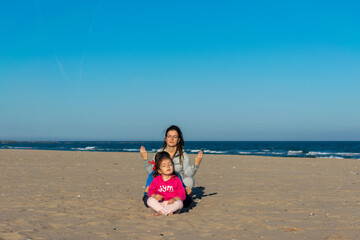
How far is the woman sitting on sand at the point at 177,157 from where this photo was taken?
6902 mm

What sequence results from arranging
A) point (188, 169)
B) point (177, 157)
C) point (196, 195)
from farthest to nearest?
point (196, 195) < point (177, 157) < point (188, 169)

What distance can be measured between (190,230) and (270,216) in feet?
5.77

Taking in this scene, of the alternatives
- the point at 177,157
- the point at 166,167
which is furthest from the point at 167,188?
the point at 177,157

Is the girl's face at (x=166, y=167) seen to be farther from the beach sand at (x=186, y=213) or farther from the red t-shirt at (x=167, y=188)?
the beach sand at (x=186, y=213)

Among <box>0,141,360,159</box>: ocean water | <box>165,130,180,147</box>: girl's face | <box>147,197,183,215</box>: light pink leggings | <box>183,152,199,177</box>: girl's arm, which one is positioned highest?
<box>165,130,180,147</box>: girl's face

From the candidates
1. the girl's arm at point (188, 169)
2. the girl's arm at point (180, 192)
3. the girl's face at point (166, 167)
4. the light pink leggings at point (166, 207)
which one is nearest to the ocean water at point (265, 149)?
the girl's arm at point (188, 169)

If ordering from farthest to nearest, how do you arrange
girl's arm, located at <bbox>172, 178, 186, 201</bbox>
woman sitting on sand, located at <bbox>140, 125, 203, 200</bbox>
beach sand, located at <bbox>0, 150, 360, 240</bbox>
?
woman sitting on sand, located at <bbox>140, 125, 203, 200</bbox>, girl's arm, located at <bbox>172, 178, 186, 201</bbox>, beach sand, located at <bbox>0, 150, 360, 240</bbox>

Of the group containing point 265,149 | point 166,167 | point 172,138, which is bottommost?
point 265,149

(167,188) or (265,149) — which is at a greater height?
(167,188)

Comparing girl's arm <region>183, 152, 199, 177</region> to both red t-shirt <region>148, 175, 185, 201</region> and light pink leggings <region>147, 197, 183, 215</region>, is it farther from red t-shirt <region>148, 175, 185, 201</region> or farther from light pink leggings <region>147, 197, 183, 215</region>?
light pink leggings <region>147, 197, 183, 215</region>

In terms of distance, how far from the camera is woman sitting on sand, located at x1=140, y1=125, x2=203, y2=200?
690cm

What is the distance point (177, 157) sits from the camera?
719 cm

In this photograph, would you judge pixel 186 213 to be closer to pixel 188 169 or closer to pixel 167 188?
pixel 167 188

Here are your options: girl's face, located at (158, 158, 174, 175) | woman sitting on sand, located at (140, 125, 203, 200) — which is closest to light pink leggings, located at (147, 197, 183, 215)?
girl's face, located at (158, 158, 174, 175)
